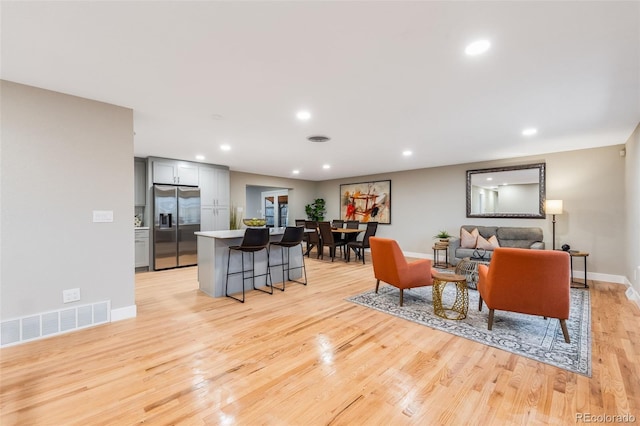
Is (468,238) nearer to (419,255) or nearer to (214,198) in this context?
(419,255)

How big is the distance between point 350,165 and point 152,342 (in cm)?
543

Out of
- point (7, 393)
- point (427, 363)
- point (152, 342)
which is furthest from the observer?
point (152, 342)

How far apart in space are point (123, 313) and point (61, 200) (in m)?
1.34

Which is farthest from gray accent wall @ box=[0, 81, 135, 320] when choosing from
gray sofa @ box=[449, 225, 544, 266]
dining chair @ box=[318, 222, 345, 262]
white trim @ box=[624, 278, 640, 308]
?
white trim @ box=[624, 278, 640, 308]

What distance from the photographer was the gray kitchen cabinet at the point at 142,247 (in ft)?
18.1

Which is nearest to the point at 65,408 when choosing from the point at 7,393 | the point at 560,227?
the point at 7,393

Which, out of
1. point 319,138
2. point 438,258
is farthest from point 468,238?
point 319,138

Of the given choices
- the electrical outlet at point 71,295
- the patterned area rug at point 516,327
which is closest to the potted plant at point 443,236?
the patterned area rug at point 516,327

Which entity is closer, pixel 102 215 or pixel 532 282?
pixel 532 282

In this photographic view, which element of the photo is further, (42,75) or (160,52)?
(42,75)

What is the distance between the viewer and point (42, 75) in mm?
2363

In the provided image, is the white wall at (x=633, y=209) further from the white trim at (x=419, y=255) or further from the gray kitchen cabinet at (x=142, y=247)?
the gray kitchen cabinet at (x=142, y=247)

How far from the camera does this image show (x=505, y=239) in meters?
5.67

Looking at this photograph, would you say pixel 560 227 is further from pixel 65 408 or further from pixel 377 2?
pixel 65 408
